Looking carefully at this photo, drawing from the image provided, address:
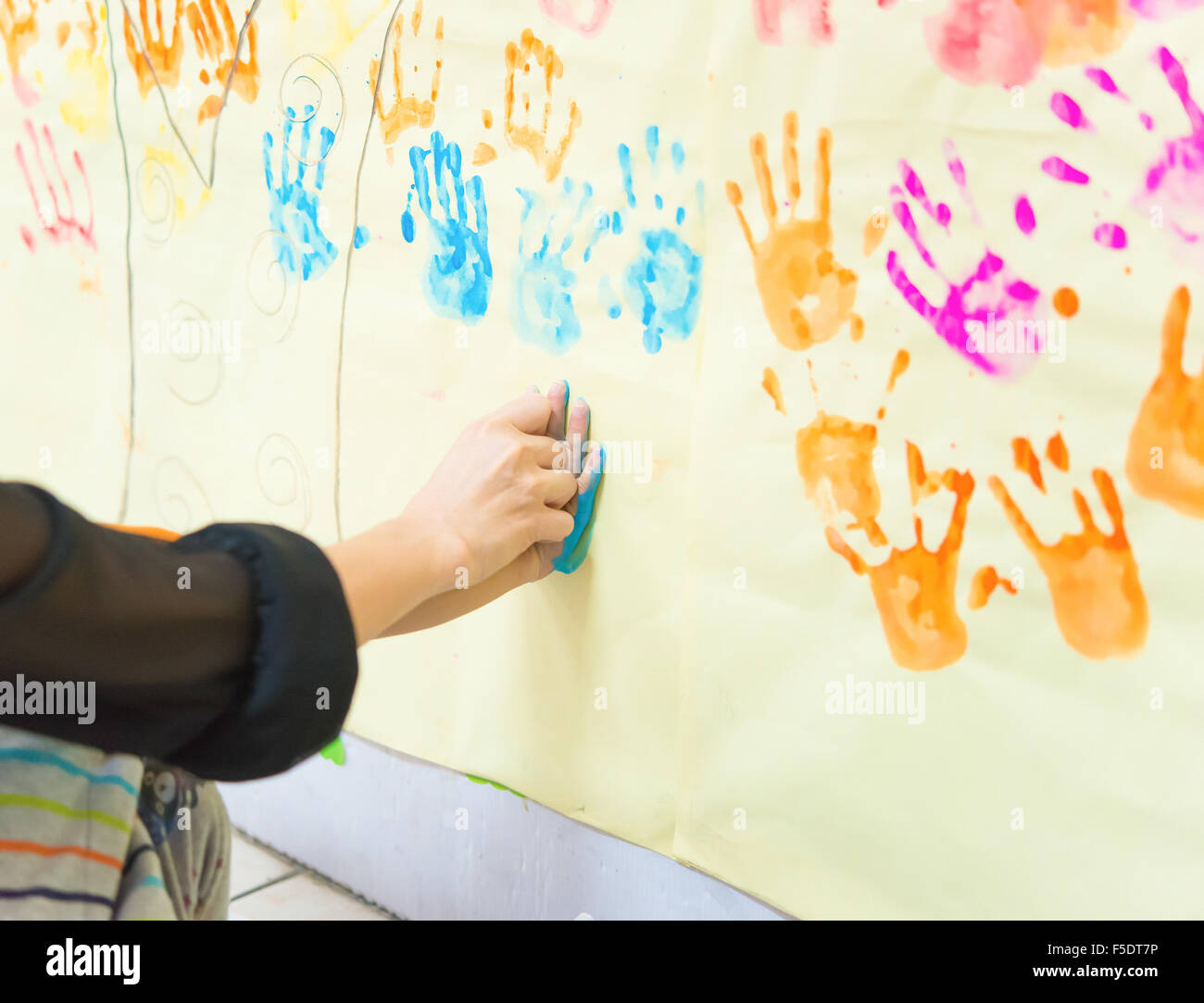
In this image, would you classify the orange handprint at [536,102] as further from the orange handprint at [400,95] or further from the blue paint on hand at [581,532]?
the blue paint on hand at [581,532]

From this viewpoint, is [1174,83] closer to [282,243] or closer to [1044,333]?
[1044,333]

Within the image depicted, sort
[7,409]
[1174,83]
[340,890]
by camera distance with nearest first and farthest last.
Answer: [1174,83] → [340,890] → [7,409]

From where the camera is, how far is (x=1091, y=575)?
0.52 metres

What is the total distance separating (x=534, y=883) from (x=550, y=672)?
216mm

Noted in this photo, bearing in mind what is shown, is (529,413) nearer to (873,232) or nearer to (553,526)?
(553,526)

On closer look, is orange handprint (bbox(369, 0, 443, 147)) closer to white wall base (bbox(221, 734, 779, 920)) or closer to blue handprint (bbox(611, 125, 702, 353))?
blue handprint (bbox(611, 125, 702, 353))

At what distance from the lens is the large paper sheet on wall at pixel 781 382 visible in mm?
506

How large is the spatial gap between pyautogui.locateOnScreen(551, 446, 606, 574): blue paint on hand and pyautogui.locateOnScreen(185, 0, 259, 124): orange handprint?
1.57ft

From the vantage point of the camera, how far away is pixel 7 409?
1233 mm

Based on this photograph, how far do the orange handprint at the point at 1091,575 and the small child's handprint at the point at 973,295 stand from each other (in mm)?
49

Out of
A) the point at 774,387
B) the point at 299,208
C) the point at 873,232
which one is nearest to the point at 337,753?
the point at 299,208

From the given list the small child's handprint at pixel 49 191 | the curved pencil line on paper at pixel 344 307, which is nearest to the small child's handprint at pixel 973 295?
the curved pencil line on paper at pixel 344 307

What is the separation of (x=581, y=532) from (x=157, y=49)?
0.66 meters
